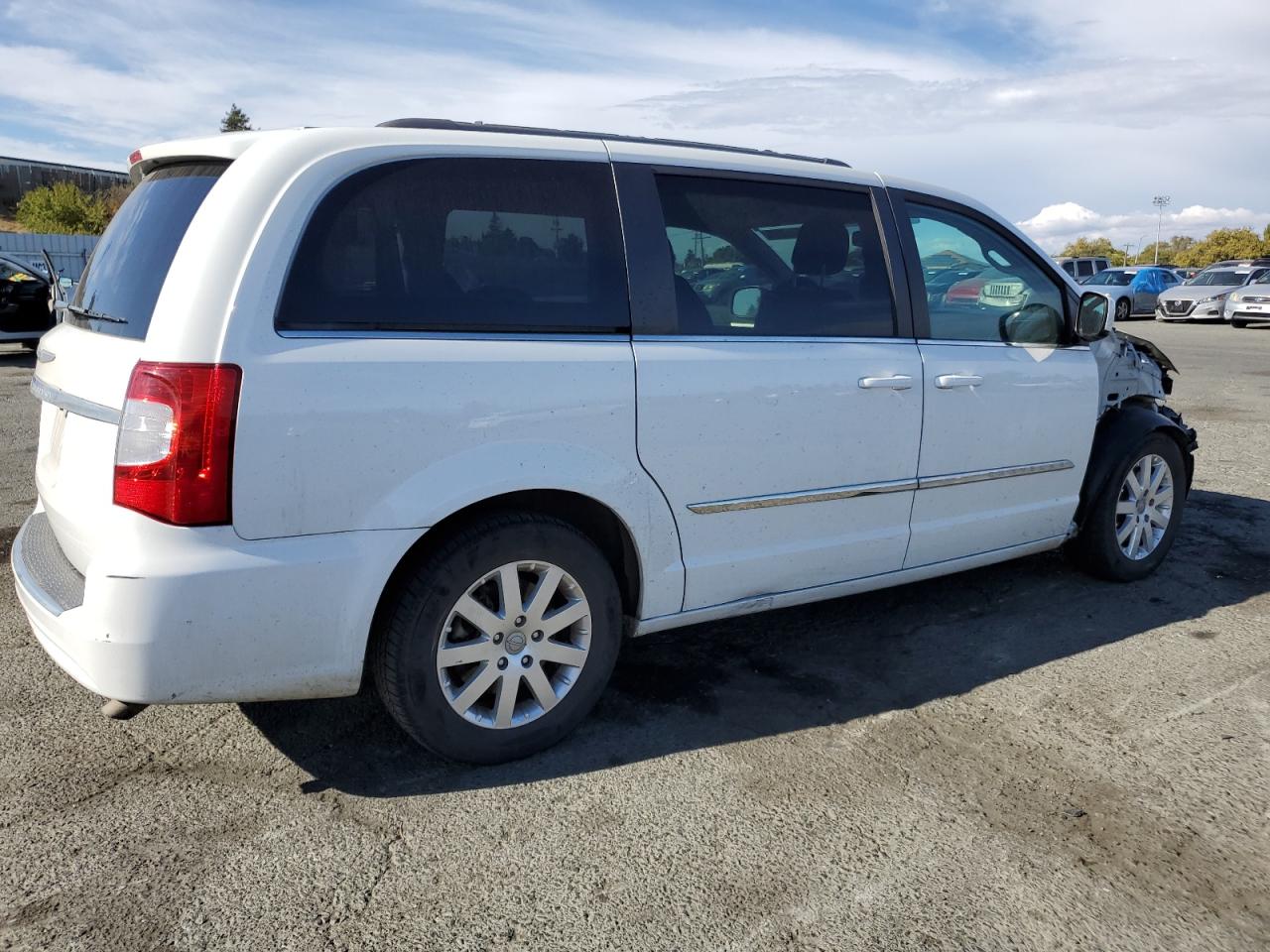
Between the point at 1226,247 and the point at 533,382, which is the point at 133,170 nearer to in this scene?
the point at 533,382

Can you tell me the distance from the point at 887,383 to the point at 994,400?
64 centimetres

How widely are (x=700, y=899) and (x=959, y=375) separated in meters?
2.30

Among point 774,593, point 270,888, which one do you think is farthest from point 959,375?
point 270,888

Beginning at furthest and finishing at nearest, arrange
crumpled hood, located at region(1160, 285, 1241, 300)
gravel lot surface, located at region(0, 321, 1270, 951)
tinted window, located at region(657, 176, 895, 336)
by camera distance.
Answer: crumpled hood, located at region(1160, 285, 1241, 300) < tinted window, located at region(657, 176, 895, 336) < gravel lot surface, located at region(0, 321, 1270, 951)

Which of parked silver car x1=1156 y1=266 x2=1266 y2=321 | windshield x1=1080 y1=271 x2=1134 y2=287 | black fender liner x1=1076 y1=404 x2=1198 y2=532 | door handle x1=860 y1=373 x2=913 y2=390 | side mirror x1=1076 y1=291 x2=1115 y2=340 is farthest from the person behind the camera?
windshield x1=1080 y1=271 x2=1134 y2=287

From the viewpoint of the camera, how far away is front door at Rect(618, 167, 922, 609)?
3.27 m

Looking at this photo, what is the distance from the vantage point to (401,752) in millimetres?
3180

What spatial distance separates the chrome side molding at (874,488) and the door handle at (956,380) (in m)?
0.35

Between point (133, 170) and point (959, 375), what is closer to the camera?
point (133, 170)

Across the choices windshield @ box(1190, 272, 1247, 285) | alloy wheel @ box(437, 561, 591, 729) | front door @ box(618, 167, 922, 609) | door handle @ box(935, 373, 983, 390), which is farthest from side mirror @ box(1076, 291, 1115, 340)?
windshield @ box(1190, 272, 1247, 285)

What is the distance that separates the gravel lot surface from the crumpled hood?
2608 cm

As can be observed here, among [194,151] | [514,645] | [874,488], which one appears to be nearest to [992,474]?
[874,488]

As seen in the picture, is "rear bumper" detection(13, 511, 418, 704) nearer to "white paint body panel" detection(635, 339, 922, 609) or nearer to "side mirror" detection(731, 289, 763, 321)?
"white paint body panel" detection(635, 339, 922, 609)

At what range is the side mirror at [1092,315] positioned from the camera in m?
4.48
